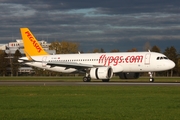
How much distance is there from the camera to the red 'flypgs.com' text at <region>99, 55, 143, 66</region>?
58884mm

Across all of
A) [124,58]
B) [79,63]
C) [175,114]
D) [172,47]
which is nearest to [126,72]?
[124,58]

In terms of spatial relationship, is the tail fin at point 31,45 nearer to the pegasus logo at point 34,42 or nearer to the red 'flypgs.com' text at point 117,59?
the pegasus logo at point 34,42

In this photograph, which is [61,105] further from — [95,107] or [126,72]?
[126,72]

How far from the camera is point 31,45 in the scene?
71.5 m

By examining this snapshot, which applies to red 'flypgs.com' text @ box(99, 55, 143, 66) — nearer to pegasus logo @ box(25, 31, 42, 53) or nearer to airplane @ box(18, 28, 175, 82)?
airplane @ box(18, 28, 175, 82)

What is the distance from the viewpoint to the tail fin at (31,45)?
233ft

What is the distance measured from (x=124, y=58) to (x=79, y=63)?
26.5 feet

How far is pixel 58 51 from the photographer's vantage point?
514 feet

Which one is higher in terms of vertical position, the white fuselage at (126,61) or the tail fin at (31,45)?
the tail fin at (31,45)

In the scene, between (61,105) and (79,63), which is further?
(79,63)

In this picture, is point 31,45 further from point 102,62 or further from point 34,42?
point 102,62

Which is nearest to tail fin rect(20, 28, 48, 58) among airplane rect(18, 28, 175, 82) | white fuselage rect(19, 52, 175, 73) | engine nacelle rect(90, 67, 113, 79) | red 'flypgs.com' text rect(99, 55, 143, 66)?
airplane rect(18, 28, 175, 82)

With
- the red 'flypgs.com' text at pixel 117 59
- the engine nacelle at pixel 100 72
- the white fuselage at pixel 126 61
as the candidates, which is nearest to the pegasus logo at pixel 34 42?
the white fuselage at pixel 126 61

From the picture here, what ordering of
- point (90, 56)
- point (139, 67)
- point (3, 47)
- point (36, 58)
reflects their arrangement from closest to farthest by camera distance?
point (139, 67) → point (90, 56) → point (36, 58) → point (3, 47)
